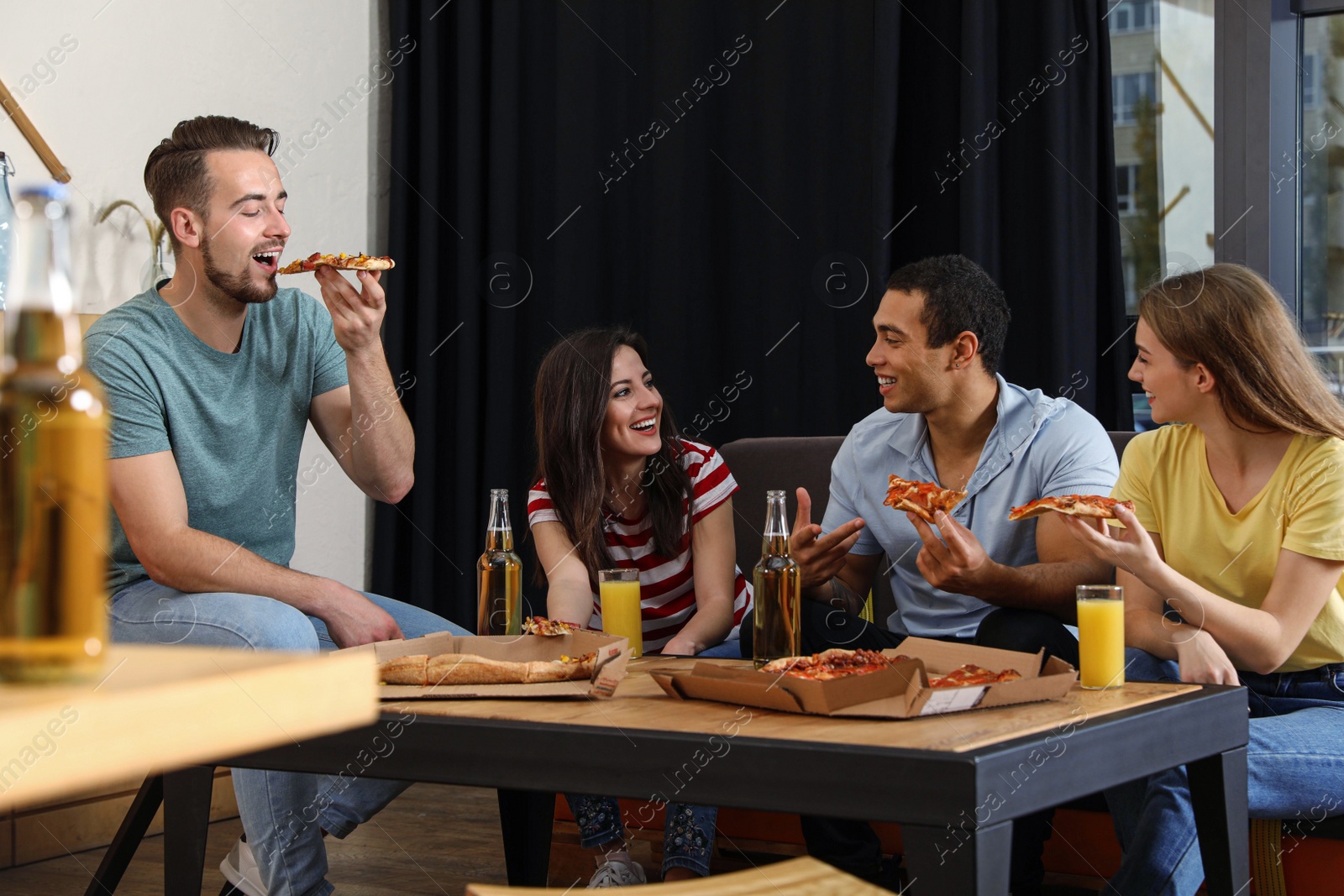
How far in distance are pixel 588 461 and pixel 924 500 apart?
2.59 feet

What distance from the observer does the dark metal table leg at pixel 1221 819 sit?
1.55 metres

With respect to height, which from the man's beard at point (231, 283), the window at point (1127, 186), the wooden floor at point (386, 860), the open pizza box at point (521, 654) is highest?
the window at point (1127, 186)

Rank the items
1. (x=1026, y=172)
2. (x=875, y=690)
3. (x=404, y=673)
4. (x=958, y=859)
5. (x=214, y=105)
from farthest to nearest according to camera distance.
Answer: (x=214, y=105), (x=1026, y=172), (x=404, y=673), (x=875, y=690), (x=958, y=859)

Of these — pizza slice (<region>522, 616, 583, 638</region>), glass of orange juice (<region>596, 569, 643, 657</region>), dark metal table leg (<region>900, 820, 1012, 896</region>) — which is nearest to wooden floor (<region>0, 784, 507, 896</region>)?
glass of orange juice (<region>596, 569, 643, 657</region>)

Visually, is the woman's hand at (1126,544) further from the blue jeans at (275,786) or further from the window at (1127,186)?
the window at (1127,186)

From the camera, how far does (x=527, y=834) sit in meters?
2.14

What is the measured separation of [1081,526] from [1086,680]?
28 centimetres

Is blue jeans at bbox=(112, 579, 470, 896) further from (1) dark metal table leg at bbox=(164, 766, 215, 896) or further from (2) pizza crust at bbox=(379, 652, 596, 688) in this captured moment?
(2) pizza crust at bbox=(379, 652, 596, 688)

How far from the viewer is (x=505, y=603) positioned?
2059 millimetres

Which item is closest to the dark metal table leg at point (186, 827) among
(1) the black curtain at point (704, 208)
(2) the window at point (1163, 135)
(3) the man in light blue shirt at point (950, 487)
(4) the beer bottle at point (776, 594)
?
(4) the beer bottle at point (776, 594)

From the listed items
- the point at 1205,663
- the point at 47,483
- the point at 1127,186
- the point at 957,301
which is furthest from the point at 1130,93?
the point at 47,483

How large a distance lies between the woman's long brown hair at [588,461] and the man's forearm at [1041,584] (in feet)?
2.27

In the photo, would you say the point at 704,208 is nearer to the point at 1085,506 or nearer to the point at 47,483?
the point at 1085,506

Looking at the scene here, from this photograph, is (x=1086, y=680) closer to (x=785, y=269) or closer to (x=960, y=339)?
(x=960, y=339)
